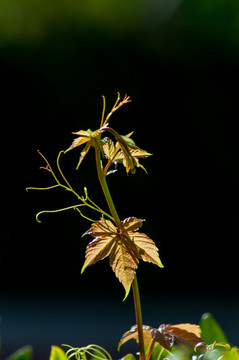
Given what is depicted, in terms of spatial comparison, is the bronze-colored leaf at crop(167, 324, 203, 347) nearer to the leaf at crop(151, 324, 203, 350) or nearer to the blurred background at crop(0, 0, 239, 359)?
the leaf at crop(151, 324, 203, 350)

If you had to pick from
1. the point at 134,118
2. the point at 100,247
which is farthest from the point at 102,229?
the point at 134,118

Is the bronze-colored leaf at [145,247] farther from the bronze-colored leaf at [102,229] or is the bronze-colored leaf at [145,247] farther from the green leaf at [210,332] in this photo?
the green leaf at [210,332]

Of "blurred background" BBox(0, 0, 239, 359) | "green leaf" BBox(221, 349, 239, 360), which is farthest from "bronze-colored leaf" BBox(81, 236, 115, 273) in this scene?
"blurred background" BBox(0, 0, 239, 359)

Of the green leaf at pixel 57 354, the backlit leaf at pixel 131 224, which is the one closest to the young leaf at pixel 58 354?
the green leaf at pixel 57 354

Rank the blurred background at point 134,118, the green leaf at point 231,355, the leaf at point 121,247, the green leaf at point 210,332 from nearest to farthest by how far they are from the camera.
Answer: the green leaf at point 231,355 → the leaf at point 121,247 → the green leaf at point 210,332 → the blurred background at point 134,118

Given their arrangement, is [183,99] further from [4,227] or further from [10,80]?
[4,227]

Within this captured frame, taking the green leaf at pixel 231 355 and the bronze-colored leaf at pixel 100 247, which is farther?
the bronze-colored leaf at pixel 100 247

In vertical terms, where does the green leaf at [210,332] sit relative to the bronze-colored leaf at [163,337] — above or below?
below

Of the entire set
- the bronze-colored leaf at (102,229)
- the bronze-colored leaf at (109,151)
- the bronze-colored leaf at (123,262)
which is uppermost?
the bronze-colored leaf at (109,151)

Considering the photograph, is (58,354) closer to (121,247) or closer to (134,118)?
(121,247)
